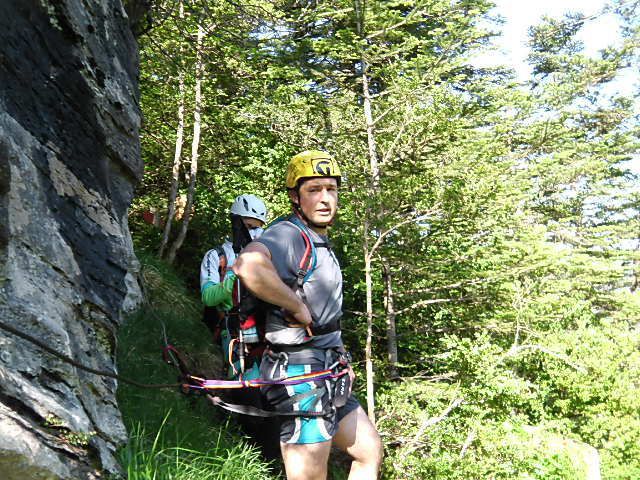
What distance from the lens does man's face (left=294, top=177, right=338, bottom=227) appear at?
3143 millimetres

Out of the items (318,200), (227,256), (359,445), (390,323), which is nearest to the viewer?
(359,445)

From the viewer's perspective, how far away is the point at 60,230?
2.93 metres

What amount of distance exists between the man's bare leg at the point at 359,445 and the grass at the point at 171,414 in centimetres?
91

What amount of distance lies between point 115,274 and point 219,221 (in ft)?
24.3

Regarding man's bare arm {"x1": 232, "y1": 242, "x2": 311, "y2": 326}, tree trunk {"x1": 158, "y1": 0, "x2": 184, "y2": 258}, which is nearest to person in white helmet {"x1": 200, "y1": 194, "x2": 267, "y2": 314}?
man's bare arm {"x1": 232, "y1": 242, "x2": 311, "y2": 326}

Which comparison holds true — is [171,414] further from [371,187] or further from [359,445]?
[371,187]

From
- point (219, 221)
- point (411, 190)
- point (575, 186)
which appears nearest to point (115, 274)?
point (411, 190)

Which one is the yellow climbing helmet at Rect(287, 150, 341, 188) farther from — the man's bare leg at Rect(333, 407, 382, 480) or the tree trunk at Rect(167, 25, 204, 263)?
the tree trunk at Rect(167, 25, 204, 263)

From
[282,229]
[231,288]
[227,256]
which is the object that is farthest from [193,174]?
[282,229]

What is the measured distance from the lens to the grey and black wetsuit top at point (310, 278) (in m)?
2.90

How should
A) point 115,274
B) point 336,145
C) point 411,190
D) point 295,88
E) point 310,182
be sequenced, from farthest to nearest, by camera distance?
point 295,88
point 336,145
point 411,190
point 115,274
point 310,182

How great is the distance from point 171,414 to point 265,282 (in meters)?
2.12

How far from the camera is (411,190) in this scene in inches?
302

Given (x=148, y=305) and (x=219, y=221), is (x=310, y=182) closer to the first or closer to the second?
(x=148, y=305)
